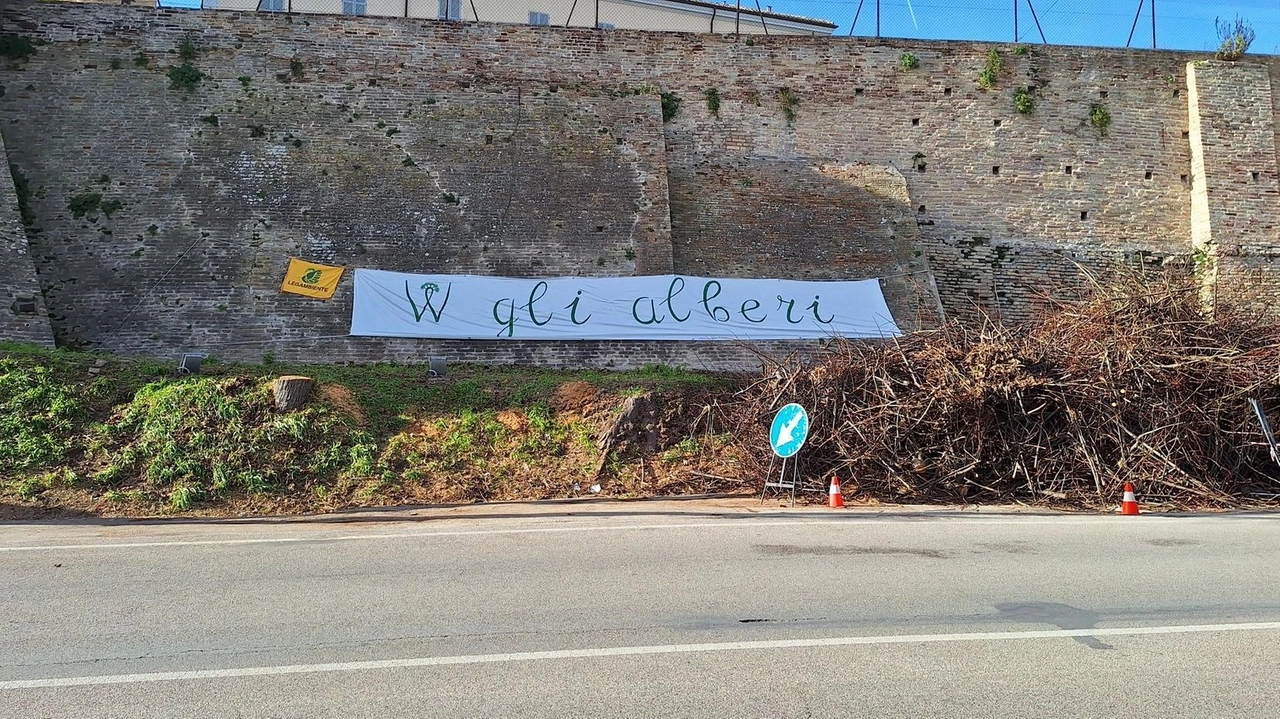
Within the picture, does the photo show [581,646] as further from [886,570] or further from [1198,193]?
[1198,193]

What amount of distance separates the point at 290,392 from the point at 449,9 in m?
20.9

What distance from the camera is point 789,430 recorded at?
10.1 metres

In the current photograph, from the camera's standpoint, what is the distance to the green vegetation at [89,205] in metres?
16.4

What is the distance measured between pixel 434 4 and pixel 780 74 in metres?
13.7

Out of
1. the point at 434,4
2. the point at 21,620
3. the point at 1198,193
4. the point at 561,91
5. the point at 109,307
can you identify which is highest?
the point at 434,4

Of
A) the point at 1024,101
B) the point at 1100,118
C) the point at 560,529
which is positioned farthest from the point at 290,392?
the point at 1100,118

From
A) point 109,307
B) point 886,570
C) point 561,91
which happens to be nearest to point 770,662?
point 886,570

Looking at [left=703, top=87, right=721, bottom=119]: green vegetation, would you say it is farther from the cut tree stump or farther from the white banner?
the cut tree stump

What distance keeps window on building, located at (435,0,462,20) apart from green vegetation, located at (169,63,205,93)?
1165cm

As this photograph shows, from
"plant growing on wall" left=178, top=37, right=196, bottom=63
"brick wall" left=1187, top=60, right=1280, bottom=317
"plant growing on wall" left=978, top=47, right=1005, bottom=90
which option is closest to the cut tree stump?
"plant growing on wall" left=178, top=37, right=196, bottom=63

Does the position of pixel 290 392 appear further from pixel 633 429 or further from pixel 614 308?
pixel 614 308

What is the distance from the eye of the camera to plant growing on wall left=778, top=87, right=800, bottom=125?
19969 mm

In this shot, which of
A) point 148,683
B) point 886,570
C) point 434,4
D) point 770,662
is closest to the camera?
point 148,683

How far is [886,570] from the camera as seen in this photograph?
22.4 ft
